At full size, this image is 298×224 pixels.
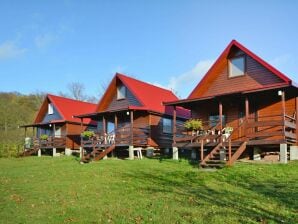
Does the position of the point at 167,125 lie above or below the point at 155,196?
above

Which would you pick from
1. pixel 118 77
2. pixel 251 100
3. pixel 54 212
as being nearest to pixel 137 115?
pixel 118 77

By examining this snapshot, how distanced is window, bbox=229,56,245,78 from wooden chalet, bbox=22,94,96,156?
16.3 meters

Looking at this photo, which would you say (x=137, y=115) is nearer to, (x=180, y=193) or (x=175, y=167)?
(x=175, y=167)

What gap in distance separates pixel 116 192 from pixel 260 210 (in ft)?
15.6

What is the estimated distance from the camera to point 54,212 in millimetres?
10156

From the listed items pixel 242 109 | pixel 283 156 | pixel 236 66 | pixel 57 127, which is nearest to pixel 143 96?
pixel 236 66

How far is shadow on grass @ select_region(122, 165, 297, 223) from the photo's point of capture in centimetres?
915

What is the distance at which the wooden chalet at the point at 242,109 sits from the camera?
18641 mm

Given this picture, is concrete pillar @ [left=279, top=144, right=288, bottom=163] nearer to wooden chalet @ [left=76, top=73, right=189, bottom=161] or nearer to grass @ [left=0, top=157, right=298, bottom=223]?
grass @ [left=0, top=157, right=298, bottom=223]

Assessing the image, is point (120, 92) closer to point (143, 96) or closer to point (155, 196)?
point (143, 96)

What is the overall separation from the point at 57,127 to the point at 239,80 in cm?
2033

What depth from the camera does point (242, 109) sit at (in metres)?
22.2

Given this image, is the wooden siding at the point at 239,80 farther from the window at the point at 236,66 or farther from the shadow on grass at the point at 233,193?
the shadow on grass at the point at 233,193

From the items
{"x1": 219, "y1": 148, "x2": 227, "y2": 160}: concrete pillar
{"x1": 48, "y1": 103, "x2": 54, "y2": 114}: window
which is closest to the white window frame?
{"x1": 219, "y1": 148, "x2": 227, "y2": 160}: concrete pillar
